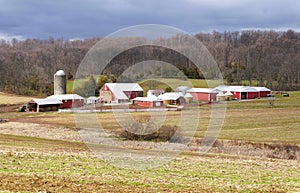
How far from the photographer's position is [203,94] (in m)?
86.4

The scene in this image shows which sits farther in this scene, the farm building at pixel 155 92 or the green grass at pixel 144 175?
the farm building at pixel 155 92

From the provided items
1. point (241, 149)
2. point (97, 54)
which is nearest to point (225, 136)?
point (241, 149)

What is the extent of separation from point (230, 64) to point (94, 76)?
5507 cm

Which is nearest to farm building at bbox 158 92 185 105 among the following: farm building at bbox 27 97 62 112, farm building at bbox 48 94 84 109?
farm building at bbox 48 94 84 109

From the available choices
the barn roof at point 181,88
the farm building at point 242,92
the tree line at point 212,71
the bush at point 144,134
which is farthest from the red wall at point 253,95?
the bush at point 144,134

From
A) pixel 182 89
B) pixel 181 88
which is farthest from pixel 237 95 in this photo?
pixel 181 88

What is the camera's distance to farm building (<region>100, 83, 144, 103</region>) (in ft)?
275

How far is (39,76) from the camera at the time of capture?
121938 mm

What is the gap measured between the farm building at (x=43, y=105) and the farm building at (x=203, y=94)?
92.0 feet

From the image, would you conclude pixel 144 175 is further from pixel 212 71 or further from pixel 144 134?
pixel 212 71

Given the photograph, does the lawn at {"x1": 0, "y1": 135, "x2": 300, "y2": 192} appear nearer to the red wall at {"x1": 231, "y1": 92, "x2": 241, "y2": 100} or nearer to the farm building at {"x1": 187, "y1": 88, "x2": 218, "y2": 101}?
the farm building at {"x1": 187, "y1": 88, "x2": 218, "y2": 101}

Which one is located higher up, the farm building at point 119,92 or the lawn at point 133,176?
the farm building at point 119,92

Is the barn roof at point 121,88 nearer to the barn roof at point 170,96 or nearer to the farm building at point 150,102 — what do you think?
the farm building at point 150,102

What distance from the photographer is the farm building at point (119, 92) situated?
8394cm
